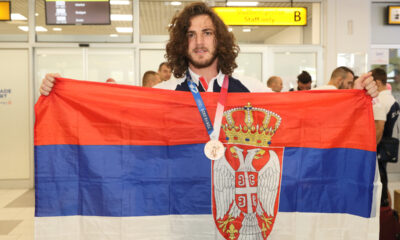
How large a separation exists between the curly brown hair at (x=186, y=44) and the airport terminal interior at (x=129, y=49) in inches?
177

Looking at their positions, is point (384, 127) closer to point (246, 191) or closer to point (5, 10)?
point (246, 191)

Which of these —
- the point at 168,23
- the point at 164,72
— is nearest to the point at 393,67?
the point at 168,23

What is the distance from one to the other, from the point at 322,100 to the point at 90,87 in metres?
1.20

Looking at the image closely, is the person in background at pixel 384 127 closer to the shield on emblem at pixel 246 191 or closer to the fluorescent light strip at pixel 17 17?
the shield on emblem at pixel 246 191

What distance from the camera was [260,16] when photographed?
6469 millimetres

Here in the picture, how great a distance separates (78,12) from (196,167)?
4791 millimetres

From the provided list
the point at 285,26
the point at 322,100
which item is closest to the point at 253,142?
the point at 322,100

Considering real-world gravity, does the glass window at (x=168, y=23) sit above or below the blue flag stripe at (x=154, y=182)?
above

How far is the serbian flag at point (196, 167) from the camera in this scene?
78.9 inches

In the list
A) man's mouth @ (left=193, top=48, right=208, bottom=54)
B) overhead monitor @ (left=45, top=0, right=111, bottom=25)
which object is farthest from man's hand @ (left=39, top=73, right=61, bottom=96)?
overhead monitor @ (left=45, top=0, right=111, bottom=25)

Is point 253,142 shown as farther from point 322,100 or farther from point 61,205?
point 61,205

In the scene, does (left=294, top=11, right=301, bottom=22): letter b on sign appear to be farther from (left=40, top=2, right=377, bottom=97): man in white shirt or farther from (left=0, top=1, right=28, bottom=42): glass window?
(left=40, top=2, right=377, bottom=97): man in white shirt

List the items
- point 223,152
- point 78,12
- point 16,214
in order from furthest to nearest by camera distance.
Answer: point 78,12 → point 16,214 → point 223,152

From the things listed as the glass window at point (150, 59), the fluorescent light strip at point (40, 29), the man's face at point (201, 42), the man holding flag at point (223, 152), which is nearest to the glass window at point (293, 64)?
the glass window at point (150, 59)
